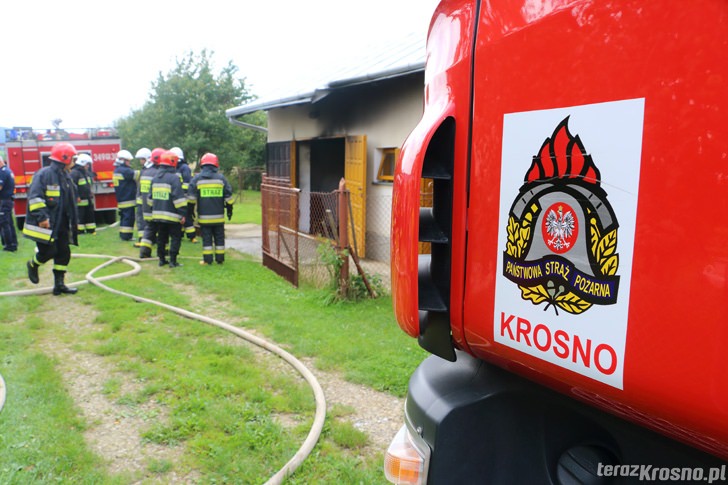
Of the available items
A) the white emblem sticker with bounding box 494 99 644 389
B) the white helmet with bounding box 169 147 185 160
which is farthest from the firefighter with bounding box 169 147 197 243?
the white emblem sticker with bounding box 494 99 644 389

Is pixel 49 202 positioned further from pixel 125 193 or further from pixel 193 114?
pixel 193 114

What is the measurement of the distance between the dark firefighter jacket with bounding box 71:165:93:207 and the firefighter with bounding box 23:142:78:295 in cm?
471

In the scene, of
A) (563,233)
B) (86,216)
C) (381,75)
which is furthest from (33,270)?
(563,233)

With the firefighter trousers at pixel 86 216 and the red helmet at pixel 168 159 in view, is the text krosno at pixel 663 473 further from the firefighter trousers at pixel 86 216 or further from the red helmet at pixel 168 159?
the firefighter trousers at pixel 86 216

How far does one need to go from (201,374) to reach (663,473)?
3834mm

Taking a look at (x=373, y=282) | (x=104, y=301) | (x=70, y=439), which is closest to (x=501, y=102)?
(x=70, y=439)

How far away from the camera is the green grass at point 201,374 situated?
3.25 m

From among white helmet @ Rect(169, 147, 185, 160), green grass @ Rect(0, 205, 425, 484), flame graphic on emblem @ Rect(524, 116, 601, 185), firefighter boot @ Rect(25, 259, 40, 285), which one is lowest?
green grass @ Rect(0, 205, 425, 484)

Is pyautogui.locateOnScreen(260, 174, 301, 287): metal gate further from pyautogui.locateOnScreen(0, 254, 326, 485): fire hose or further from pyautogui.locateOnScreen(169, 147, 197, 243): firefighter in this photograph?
pyautogui.locateOnScreen(169, 147, 197, 243): firefighter

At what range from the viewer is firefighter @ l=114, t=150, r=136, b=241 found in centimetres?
1193

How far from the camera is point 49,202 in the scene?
6.64 metres

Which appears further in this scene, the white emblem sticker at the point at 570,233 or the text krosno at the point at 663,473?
the text krosno at the point at 663,473

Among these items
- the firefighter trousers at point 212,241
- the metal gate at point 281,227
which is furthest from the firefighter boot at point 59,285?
the metal gate at point 281,227

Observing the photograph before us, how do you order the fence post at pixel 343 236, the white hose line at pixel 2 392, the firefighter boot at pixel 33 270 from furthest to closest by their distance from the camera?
the firefighter boot at pixel 33 270 → the fence post at pixel 343 236 → the white hose line at pixel 2 392
